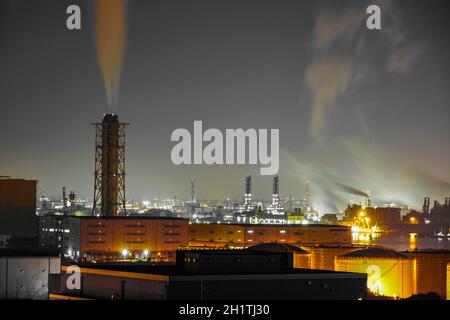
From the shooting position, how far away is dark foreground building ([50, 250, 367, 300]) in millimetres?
17859

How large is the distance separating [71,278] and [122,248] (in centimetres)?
2295

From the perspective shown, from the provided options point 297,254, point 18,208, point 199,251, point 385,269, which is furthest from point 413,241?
point 199,251

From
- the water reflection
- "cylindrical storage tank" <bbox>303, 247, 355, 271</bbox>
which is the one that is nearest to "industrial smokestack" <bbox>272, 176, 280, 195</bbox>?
the water reflection

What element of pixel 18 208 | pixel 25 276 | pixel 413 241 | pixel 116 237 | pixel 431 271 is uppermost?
pixel 18 208

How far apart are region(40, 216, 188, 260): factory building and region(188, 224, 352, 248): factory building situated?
3.12m

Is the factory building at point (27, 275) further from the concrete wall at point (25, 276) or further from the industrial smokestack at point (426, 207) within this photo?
the industrial smokestack at point (426, 207)

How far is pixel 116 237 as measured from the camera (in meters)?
42.6

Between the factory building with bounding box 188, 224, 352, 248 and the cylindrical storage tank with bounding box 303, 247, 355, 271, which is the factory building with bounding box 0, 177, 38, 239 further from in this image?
the cylindrical storage tank with bounding box 303, 247, 355, 271

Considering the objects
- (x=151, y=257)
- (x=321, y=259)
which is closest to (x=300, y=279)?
(x=321, y=259)

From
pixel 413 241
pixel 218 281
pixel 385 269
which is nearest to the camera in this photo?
pixel 218 281

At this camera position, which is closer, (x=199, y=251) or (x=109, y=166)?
(x=199, y=251)

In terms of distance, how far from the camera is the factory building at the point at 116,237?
4169cm

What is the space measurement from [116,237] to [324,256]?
8945 mm

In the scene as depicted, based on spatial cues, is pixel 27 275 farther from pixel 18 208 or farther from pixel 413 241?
pixel 413 241
